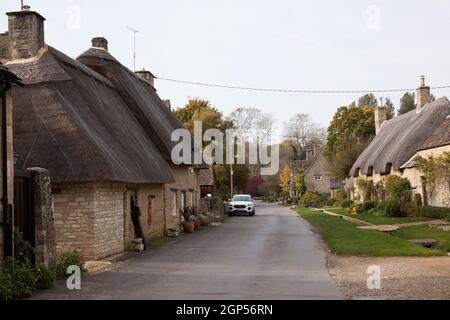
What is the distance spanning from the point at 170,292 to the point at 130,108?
15397 millimetres

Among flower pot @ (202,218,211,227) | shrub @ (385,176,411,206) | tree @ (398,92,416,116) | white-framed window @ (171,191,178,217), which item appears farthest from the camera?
tree @ (398,92,416,116)

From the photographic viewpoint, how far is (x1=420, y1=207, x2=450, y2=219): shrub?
1081 inches

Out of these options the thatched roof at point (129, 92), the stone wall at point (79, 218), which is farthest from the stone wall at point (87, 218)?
the thatched roof at point (129, 92)

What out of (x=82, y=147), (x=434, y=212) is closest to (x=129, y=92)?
(x=82, y=147)

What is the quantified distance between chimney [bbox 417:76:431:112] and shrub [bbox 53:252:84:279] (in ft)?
112

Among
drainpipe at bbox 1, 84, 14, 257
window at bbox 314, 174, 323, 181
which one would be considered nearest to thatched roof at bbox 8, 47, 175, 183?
drainpipe at bbox 1, 84, 14, 257

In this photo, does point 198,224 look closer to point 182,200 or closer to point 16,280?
point 182,200

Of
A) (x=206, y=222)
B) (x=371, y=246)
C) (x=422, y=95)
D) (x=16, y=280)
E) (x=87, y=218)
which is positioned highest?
(x=422, y=95)

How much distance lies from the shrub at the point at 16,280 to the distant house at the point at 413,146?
76.7ft

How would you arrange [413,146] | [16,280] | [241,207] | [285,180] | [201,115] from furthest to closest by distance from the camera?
1. [285,180]
2. [201,115]
3. [241,207]
4. [413,146]
5. [16,280]

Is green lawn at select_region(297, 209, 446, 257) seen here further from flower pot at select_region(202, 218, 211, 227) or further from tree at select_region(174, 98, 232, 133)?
tree at select_region(174, 98, 232, 133)

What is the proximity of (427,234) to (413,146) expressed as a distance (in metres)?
14.7

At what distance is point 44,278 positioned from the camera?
1084cm
